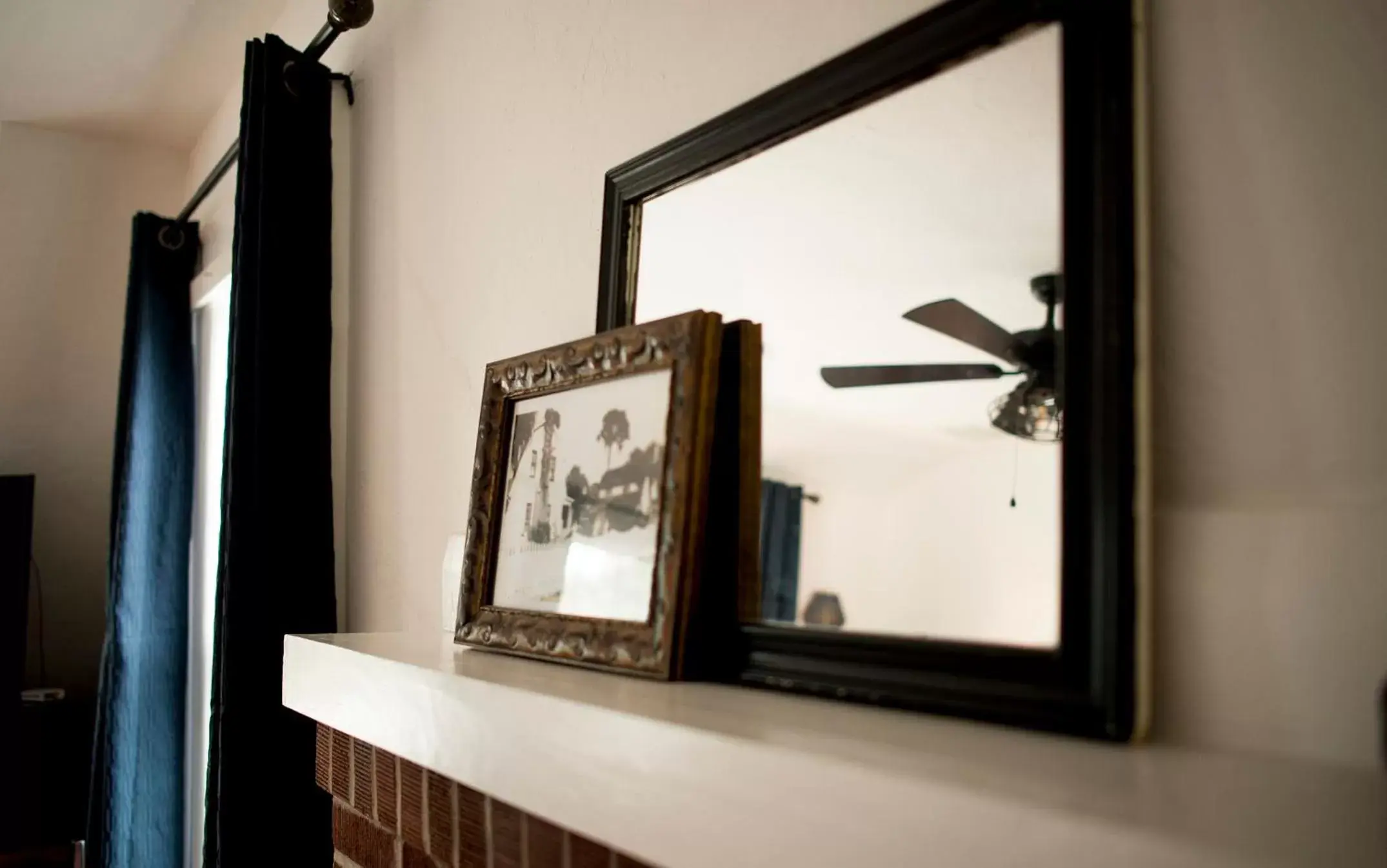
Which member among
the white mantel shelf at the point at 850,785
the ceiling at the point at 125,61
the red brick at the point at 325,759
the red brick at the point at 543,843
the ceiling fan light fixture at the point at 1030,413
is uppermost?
the ceiling at the point at 125,61

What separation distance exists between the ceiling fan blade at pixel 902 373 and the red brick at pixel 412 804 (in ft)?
1.97

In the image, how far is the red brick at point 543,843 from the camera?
2.55 feet

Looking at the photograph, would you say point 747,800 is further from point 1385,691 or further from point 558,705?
point 1385,691

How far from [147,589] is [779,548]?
7.92 ft

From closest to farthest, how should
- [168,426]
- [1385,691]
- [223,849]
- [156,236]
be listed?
1. [1385,691]
2. [223,849]
3. [168,426]
4. [156,236]

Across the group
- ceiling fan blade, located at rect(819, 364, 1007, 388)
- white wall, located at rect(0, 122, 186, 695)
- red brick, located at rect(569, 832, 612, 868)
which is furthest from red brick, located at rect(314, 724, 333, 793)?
white wall, located at rect(0, 122, 186, 695)

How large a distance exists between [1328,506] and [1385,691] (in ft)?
0.54

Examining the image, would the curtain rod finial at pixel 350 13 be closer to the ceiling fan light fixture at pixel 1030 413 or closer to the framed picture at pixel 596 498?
the framed picture at pixel 596 498

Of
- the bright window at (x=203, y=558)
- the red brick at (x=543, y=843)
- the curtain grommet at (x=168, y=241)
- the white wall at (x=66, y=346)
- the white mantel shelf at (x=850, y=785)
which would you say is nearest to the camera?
the white mantel shelf at (x=850, y=785)

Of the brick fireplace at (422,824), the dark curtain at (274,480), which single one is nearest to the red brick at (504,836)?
the brick fireplace at (422,824)

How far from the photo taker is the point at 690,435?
2.81 feet

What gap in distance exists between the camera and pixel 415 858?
40.8 inches

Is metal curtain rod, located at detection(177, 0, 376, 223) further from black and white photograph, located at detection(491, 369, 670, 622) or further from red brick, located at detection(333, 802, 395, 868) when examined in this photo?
red brick, located at detection(333, 802, 395, 868)

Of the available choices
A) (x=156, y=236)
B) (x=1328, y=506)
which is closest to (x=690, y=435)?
(x=1328, y=506)
